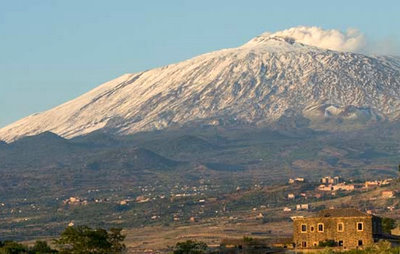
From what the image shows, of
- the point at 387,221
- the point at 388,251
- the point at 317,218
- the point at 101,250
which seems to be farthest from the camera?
the point at 387,221

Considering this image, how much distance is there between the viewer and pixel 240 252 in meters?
134

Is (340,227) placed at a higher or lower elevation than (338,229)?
higher

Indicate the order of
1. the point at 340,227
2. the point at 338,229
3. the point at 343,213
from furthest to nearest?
1. the point at 343,213
2. the point at 338,229
3. the point at 340,227

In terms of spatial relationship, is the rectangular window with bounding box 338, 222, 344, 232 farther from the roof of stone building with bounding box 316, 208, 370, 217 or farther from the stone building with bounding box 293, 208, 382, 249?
the roof of stone building with bounding box 316, 208, 370, 217

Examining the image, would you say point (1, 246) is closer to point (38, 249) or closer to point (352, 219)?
point (38, 249)

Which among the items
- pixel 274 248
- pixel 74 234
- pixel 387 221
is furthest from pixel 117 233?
pixel 387 221

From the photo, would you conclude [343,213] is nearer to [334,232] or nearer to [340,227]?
[340,227]

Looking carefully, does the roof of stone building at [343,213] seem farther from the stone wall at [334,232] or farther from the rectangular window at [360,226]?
the rectangular window at [360,226]

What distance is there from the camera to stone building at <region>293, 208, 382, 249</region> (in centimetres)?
12900

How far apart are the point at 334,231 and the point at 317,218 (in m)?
2.65

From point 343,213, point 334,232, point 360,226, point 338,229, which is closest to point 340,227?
point 338,229

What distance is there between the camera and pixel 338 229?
428 ft

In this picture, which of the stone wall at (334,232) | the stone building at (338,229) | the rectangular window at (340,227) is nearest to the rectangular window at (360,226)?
the stone building at (338,229)

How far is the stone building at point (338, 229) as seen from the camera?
5079 inches
